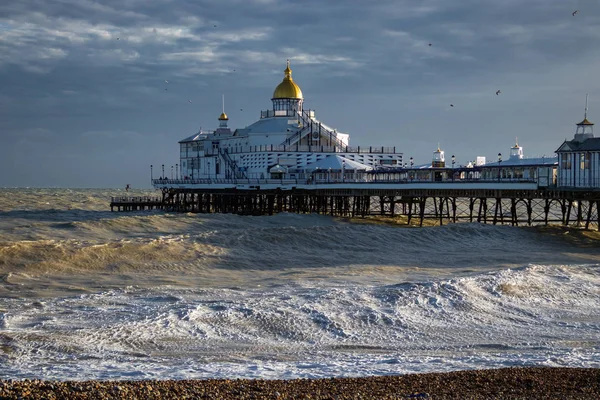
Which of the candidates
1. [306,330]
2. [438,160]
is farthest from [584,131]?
[306,330]

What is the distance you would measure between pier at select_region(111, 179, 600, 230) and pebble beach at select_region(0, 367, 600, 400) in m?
29.7

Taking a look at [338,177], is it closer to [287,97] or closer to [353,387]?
[287,97]

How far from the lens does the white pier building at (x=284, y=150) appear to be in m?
72.3

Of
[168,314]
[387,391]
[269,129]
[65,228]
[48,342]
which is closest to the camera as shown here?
[387,391]

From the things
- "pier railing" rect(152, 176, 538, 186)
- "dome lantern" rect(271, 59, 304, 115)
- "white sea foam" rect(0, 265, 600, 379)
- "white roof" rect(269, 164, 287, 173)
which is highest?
"dome lantern" rect(271, 59, 304, 115)

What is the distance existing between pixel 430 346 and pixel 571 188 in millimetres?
27894

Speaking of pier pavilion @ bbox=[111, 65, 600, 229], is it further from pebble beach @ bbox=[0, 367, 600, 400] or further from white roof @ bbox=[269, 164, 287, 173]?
pebble beach @ bbox=[0, 367, 600, 400]

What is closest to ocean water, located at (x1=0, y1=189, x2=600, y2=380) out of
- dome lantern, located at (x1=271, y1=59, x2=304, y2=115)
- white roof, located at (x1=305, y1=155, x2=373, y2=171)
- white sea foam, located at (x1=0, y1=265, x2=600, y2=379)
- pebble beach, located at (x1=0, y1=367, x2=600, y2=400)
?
white sea foam, located at (x1=0, y1=265, x2=600, y2=379)

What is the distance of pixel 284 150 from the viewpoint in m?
74.4

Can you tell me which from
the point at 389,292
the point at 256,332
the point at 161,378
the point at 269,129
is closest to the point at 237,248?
the point at 389,292

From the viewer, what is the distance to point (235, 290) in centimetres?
2633

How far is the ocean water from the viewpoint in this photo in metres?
17.2

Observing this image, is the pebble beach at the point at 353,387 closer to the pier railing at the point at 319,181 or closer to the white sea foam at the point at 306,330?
the white sea foam at the point at 306,330

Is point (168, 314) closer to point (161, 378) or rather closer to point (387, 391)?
point (161, 378)
